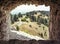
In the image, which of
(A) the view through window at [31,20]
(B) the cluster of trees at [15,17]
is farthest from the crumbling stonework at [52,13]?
(B) the cluster of trees at [15,17]

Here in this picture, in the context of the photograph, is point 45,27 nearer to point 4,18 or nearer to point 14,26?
point 14,26

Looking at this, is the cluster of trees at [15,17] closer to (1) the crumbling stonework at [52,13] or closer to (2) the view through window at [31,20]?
(2) the view through window at [31,20]

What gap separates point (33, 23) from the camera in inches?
301

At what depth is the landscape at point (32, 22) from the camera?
738 cm

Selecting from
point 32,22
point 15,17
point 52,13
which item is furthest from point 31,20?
point 52,13

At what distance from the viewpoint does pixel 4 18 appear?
429cm

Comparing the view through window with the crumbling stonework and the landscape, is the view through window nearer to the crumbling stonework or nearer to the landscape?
the landscape

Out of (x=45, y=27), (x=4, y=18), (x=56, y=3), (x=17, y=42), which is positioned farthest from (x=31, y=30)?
(x=17, y=42)

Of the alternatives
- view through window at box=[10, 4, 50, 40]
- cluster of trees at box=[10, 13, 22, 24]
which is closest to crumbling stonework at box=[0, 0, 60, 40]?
view through window at box=[10, 4, 50, 40]

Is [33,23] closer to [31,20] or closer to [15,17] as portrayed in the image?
[31,20]

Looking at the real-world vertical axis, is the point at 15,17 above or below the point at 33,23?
above

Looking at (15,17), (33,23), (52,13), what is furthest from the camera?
(33,23)

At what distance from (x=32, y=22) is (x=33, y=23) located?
0.06 meters

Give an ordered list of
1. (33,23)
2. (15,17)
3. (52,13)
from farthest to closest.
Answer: (33,23)
(15,17)
(52,13)
